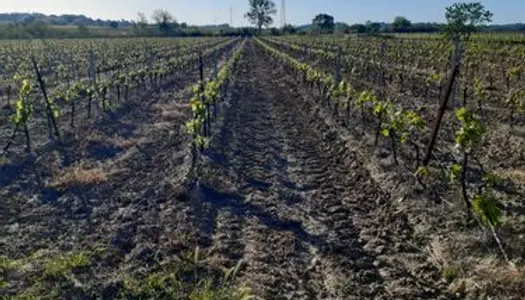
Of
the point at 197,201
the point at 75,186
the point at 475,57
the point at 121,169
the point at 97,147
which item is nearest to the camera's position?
the point at 197,201

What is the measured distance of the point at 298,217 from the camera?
8125 mm

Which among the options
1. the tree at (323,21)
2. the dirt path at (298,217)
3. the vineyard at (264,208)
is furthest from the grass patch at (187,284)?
the tree at (323,21)

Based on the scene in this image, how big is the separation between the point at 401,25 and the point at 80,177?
3496 inches

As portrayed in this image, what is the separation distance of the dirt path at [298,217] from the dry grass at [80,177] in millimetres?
1997

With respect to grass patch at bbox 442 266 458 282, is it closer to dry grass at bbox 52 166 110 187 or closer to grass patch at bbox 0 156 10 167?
dry grass at bbox 52 166 110 187

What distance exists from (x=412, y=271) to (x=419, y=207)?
173cm

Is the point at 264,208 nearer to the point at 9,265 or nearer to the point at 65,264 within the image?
the point at 65,264

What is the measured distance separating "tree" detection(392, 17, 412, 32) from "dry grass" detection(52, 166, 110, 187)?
82379 mm

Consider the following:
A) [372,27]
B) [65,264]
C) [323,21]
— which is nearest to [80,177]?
[65,264]

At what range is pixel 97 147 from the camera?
40.4ft

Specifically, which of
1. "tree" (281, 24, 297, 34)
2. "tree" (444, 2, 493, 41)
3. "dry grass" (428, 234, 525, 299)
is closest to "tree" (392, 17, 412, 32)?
"tree" (281, 24, 297, 34)

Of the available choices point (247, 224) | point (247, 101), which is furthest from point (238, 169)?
point (247, 101)

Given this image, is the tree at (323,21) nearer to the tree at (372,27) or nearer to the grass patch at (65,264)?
the tree at (372,27)

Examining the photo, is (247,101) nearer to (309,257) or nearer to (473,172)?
(473,172)
